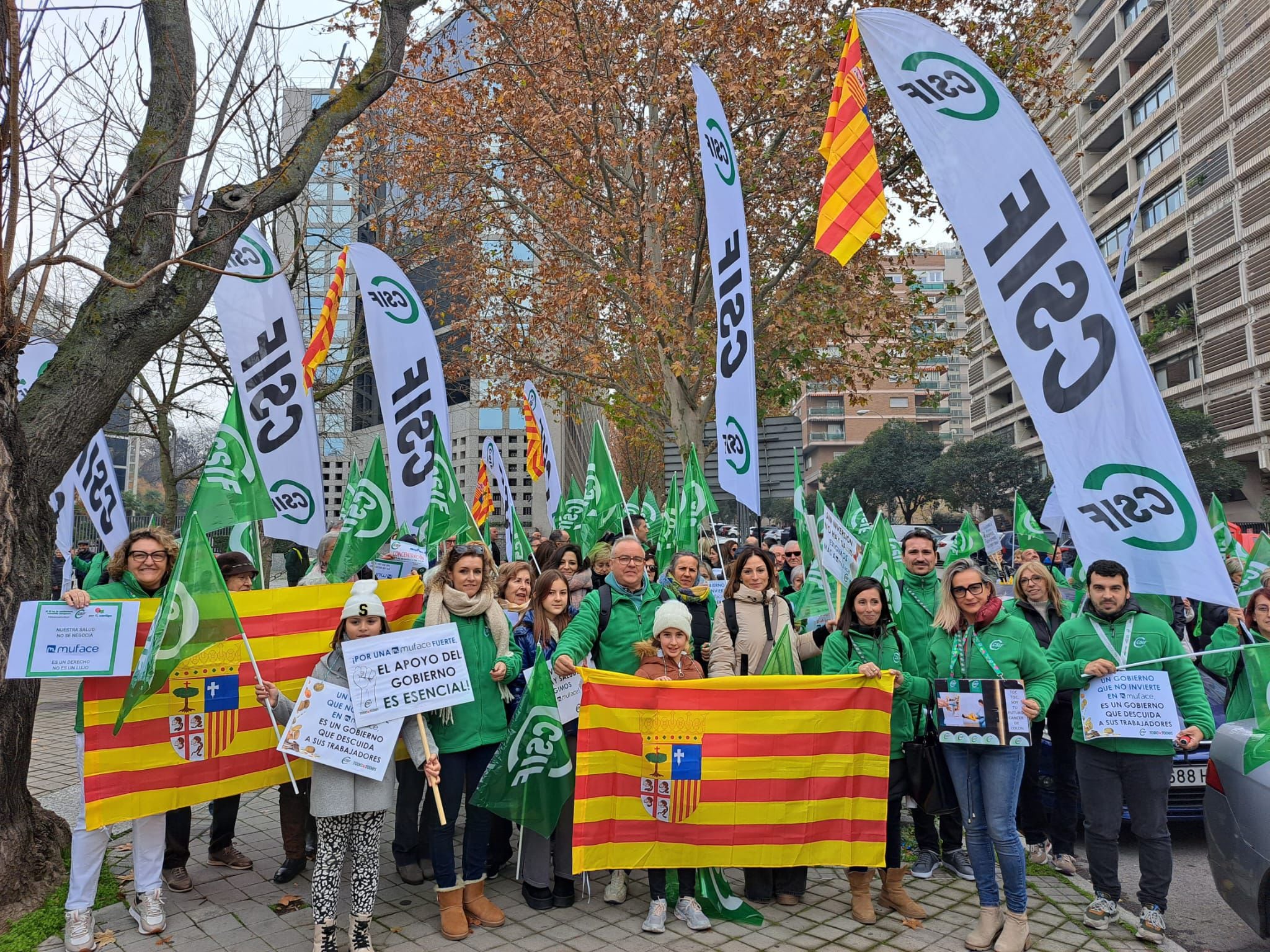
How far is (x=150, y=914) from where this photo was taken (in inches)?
178

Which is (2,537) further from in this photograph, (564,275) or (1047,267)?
(564,275)

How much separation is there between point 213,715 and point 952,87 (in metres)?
5.24

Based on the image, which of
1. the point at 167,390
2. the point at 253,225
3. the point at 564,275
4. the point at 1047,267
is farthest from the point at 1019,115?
the point at 167,390

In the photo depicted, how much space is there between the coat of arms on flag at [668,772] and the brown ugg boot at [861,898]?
1.00 metres

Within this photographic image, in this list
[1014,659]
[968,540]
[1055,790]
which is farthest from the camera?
[968,540]

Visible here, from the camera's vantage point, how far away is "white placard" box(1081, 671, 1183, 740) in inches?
178

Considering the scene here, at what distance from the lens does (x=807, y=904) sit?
5070 millimetres

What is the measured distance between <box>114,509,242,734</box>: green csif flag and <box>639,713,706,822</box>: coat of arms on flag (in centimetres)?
220

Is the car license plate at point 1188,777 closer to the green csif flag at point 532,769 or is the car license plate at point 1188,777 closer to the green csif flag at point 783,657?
the green csif flag at point 783,657

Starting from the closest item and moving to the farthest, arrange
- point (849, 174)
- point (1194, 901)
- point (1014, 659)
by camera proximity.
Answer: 1. point (1014, 659)
2. point (1194, 901)
3. point (849, 174)

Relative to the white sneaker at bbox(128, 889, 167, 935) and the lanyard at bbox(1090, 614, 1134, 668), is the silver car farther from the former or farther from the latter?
the white sneaker at bbox(128, 889, 167, 935)

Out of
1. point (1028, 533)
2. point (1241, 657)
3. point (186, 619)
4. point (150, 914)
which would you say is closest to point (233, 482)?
point (186, 619)

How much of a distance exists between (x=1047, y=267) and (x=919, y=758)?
263 centimetres

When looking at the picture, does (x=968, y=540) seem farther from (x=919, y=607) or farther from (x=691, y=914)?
(x=691, y=914)
